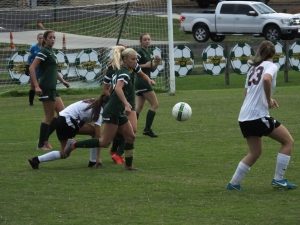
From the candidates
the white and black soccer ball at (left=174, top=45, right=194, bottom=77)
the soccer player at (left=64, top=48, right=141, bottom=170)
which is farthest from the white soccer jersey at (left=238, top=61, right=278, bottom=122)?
the white and black soccer ball at (left=174, top=45, right=194, bottom=77)

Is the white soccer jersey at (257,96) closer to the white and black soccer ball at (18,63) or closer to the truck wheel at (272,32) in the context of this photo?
the white and black soccer ball at (18,63)

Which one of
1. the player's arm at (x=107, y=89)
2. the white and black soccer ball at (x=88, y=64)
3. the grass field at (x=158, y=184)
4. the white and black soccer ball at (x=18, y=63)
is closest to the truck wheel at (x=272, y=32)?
the white and black soccer ball at (x=88, y=64)

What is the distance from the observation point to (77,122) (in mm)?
12562

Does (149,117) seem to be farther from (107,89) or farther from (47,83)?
(107,89)

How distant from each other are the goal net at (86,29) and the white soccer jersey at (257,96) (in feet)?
52.6

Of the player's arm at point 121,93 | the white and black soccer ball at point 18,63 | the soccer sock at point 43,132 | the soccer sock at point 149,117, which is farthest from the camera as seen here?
the white and black soccer ball at point 18,63

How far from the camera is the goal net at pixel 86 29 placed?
87.6 feet

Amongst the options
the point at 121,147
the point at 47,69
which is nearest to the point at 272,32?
the point at 47,69

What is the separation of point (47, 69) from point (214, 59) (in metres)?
17.2

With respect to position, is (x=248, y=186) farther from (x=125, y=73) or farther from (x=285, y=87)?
(x=285, y=87)

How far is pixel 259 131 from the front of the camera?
33.8ft

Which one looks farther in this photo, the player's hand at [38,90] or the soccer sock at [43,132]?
the soccer sock at [43,132]

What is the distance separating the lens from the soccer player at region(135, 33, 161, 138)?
638 inches

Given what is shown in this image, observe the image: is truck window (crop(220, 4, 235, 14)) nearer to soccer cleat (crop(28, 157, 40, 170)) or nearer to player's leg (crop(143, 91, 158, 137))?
player's leg (crop(143, 91, 158, 137))
